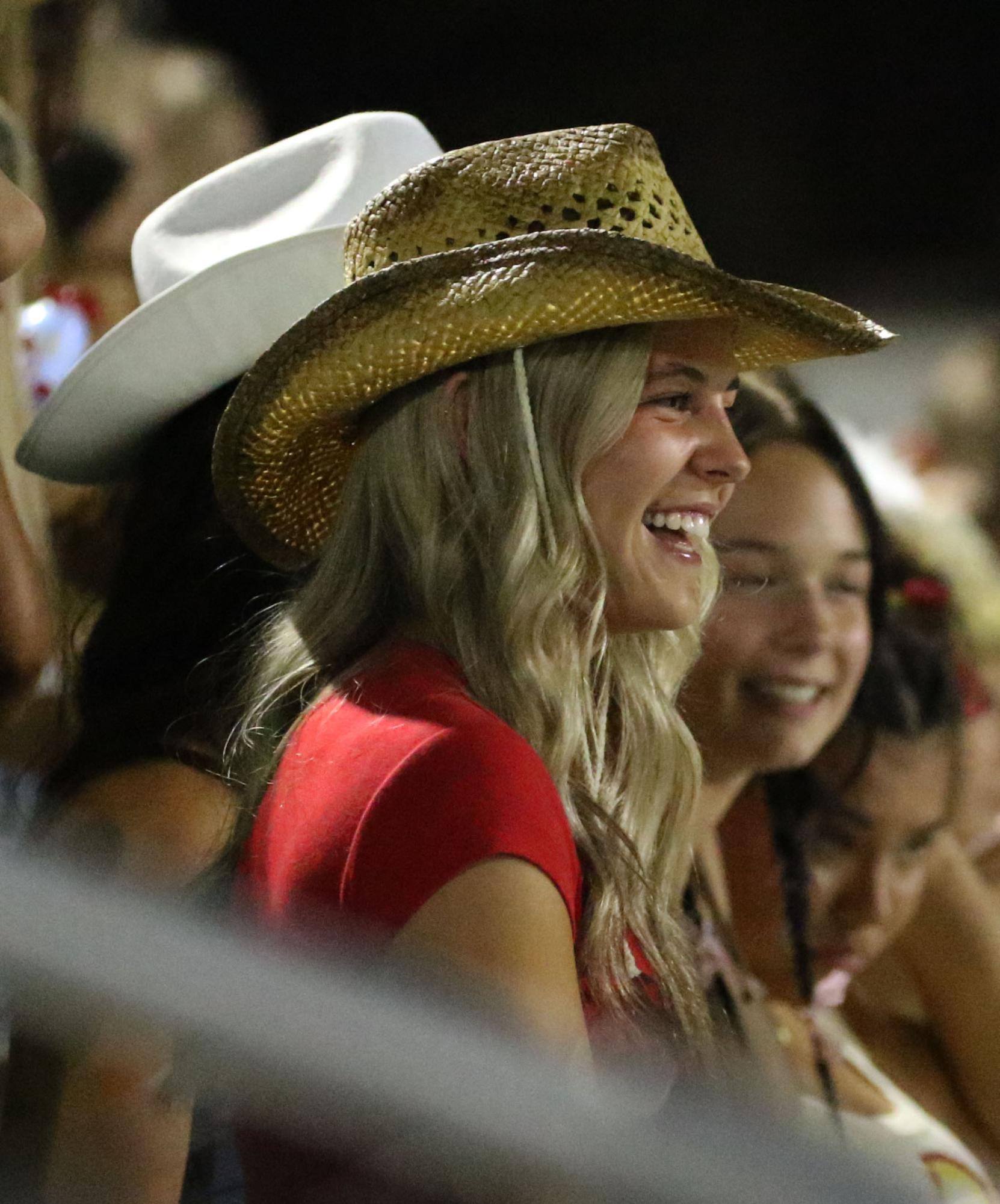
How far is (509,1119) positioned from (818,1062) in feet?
4.80

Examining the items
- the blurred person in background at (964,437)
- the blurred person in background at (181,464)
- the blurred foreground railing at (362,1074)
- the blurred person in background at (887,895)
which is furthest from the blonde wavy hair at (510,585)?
the blurred person in background at (964,437)

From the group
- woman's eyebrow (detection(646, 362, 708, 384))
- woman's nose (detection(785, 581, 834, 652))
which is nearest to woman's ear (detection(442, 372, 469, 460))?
woman's eyebrow (detection(646, 362, 708, 384))

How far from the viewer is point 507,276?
1091 millimetres

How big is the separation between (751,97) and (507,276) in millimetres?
2406

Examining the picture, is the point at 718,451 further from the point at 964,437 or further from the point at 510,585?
the point at 964,437

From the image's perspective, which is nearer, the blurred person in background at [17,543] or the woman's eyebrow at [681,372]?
the woman's eyebrow at [681,372]

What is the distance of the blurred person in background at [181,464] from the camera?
1342 millimetres

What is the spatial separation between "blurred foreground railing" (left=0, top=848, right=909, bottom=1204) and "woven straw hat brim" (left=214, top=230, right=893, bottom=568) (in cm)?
64

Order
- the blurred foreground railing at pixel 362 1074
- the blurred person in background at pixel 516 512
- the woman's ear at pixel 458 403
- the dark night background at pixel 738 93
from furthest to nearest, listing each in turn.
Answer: the dark night background at pixel 738 93, the woman's ear at pixel 458 403, the blurred person in background at pixel 516 512, the blurred foreground railing at pixel 362 1074

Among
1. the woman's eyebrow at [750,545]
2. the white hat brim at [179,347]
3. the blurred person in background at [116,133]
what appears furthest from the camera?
the blurred person in background at [116,133]

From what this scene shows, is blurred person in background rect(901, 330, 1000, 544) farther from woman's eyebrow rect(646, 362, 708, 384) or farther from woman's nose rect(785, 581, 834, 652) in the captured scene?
woman's eyebrow rect(646, 362, 708, 384)

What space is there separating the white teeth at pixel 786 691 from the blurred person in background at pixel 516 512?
2.00 ft

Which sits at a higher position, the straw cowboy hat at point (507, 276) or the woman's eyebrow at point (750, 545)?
the straw cowboy hat at point (507, 276)

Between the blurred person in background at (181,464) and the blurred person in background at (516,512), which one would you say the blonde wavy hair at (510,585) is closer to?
the blurred person in background at (516,512)
